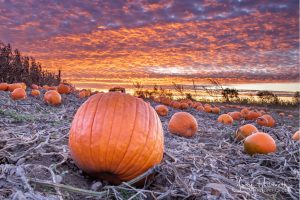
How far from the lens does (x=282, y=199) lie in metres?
3.48

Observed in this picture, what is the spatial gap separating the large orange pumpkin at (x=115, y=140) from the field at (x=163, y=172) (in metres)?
0.13

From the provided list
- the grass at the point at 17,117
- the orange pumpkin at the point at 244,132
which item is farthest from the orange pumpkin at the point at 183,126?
the grass at the point at 17,117

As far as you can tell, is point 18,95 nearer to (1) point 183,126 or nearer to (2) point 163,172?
(1) point 183,126

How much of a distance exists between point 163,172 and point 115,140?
1.48 ft

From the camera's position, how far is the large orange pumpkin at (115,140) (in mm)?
3033

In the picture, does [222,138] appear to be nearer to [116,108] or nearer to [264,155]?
[264,155]

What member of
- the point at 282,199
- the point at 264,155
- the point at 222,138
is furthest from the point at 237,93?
the point at 282,199

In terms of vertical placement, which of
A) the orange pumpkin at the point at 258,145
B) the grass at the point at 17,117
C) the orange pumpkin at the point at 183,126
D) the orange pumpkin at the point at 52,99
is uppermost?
the orange pumpkin at the point at 52,99

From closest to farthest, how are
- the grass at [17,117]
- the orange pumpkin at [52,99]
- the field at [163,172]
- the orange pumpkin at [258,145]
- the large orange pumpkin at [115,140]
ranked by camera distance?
the field at [163,172], the large orange pumpkin at [115,140], the orange pumpkin at [258,145], the grass at [17,117], the orange pumpkin at [52,99]

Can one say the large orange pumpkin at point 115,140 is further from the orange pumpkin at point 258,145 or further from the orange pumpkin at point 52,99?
the orange pumpkin at point 52,99

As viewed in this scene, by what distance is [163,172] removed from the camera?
3.03 m

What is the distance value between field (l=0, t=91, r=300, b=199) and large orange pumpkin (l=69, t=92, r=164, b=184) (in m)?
0.13

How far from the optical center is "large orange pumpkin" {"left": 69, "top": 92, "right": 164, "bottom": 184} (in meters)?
3.03

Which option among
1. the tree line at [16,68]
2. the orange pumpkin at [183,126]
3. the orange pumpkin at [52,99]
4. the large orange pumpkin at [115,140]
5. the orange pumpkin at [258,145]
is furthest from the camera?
the tree line at [16,68]
